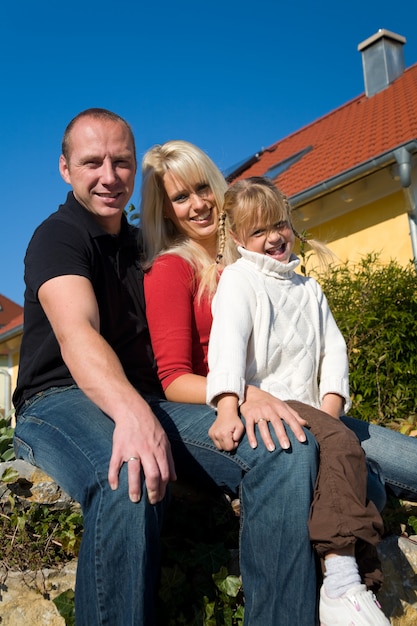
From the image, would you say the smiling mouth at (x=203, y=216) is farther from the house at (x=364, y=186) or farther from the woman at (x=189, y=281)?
the house at (x=364, y=186)

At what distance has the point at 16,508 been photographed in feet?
8.92

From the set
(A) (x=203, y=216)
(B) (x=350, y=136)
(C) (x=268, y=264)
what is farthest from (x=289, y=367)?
(B) (x=350, y=136)

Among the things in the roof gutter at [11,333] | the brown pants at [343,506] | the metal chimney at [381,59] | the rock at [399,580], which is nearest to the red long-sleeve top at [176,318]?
the brown pants at [343,506]

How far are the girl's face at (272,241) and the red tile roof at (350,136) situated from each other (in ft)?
17.1

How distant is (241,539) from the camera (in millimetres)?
2123

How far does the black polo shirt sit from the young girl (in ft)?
1.37

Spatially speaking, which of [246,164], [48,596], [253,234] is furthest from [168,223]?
[246,164]

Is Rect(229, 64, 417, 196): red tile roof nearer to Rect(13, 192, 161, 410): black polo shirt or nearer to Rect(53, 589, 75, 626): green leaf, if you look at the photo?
Rect(13, 192, 161, 410): black polo shirt

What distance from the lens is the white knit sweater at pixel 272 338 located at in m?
2.44

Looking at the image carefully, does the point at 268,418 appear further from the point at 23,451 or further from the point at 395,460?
the point at 23,451

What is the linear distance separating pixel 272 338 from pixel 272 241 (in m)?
0.45

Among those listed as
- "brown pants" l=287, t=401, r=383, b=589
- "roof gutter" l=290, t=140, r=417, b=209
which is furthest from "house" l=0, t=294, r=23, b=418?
"brown pants" l=287, t=401, r=383, b=589

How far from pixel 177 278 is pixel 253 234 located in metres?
0.39

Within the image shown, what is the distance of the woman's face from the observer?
10.9 feet
